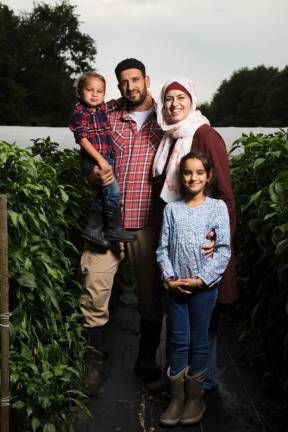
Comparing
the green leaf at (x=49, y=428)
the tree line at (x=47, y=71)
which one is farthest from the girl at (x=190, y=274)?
the tree line at (x=47, y=71)

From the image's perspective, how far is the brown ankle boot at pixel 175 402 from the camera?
13.9 ft

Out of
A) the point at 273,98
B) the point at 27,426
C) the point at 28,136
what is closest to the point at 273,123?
the point at 273,98

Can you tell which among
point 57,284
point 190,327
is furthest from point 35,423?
point 190,327

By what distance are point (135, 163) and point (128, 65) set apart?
564mm

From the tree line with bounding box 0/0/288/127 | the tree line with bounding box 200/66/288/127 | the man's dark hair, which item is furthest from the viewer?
the tree line with bounding box 200/66/288/127

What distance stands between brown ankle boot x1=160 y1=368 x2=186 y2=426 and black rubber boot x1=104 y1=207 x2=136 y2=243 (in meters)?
0.84

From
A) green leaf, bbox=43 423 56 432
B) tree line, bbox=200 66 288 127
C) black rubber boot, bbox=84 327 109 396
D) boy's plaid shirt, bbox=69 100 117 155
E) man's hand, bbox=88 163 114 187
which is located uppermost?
boy's plaid shirt, bbox=69 100 117 155

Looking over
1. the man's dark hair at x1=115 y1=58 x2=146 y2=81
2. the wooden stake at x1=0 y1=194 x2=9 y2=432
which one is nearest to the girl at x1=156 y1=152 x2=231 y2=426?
the man's dark hair at x1=115 y1=58 x2=146 y2=81

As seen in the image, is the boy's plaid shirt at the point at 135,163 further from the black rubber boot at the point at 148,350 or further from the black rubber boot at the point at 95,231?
the black rubber boot at the point at 148,350

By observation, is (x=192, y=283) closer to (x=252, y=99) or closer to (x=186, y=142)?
(x=186, y=142)

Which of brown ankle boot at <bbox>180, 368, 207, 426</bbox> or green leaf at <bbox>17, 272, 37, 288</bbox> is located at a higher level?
green leaf at <bbox>17, 272, 37, 288</bbox>

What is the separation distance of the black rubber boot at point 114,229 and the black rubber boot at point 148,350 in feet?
2.00

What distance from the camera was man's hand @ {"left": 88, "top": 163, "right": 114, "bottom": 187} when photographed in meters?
4.49

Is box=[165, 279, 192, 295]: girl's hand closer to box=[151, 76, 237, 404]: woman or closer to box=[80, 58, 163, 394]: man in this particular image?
box=[151, 76, 237, 404]: woman
